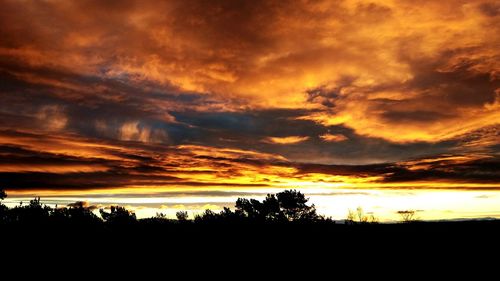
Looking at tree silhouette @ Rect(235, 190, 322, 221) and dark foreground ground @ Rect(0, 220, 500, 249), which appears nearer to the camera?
dark foreground ground @ Rect(0, 220, 500, 249)

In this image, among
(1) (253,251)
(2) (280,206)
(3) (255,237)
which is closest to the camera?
(1) (253,251)

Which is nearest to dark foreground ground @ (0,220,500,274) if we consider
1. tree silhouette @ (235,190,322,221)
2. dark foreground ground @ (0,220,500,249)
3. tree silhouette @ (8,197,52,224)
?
dark foreground ground @ (0,220,500,249)

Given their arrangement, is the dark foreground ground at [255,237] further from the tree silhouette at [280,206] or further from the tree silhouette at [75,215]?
the tree silhouette at [280,206]

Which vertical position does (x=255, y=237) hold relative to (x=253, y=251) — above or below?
above

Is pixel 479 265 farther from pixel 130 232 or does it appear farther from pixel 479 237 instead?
pixel 130 232

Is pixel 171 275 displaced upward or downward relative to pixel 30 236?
downward

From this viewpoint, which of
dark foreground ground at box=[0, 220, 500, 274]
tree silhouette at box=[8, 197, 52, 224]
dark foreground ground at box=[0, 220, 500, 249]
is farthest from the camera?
tree silhouette at box=[8, 197, 52, 224]

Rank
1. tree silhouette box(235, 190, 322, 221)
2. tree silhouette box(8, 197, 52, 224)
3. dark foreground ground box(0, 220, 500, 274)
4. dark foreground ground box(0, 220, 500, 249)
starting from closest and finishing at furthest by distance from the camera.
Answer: dark foreground ground box(0, 220, 500, 274), dark foreground ground box(0, 220, 500, 249), tree silhouette box(8, 197, 52, 224), tree silhouette box(235, 190, 322, 221)

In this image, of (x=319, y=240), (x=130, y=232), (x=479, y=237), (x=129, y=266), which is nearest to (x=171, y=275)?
(x=129, y=266)

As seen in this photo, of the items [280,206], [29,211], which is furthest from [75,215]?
[280,206]

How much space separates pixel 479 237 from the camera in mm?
24672

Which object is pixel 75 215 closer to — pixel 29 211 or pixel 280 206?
pixel 29 211

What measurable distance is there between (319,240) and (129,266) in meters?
11.4

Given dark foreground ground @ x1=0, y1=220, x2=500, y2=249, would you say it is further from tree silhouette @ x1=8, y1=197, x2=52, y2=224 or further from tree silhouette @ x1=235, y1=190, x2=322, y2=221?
tree silhouette @ x1=235, y1=190, x2=322, y2=221
